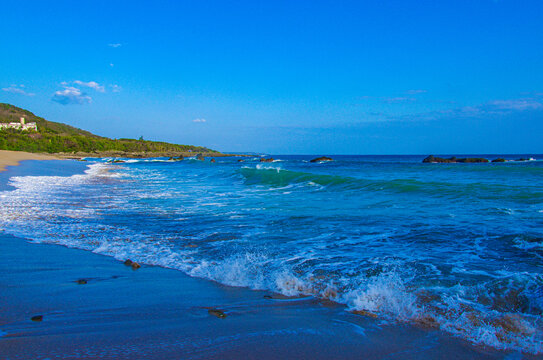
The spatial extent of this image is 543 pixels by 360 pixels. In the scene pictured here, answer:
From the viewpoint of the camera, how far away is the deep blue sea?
11.6ft

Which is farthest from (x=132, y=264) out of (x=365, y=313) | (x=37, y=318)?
(x=365, y=313)

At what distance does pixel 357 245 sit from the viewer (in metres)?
6.11

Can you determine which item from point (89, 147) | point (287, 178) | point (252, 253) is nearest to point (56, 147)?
point (89, 147)

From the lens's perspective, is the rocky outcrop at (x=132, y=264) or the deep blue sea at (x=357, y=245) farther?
the rocky outcrop at (x=132, y=264)

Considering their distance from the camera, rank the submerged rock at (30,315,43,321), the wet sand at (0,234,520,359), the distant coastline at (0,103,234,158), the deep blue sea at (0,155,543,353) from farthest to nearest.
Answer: the distant coastline at (0,103,234,158) → the deep blue sea at (0,155,543,353) → the submerged rock at (30,315,43,321) → the wet sand at (0,234,520,359)

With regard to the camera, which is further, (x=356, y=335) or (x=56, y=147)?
(x=56, y=147)

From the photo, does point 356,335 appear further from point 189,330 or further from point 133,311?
point 133,311

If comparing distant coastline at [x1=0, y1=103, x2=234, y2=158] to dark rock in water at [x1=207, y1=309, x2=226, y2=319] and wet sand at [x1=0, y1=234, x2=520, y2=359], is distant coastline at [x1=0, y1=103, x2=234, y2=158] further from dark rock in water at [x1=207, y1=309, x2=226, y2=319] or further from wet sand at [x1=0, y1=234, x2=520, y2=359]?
dark rock in water at [x1=207, y1=309, x2=226, y2=319]

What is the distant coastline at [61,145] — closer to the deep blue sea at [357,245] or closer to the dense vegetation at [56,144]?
the dense vegetation at [56,144]

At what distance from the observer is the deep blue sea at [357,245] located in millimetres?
3549

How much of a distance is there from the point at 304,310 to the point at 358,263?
178 cm

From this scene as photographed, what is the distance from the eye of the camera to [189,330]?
9.71 ft

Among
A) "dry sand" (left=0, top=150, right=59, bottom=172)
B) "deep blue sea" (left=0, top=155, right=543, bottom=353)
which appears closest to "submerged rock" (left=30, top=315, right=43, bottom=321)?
Result: "deep blue sea" (left=0, top=155, right=543, bottom=353)

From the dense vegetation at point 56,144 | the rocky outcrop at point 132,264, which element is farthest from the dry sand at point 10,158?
the dense vegetation at point 56,144
